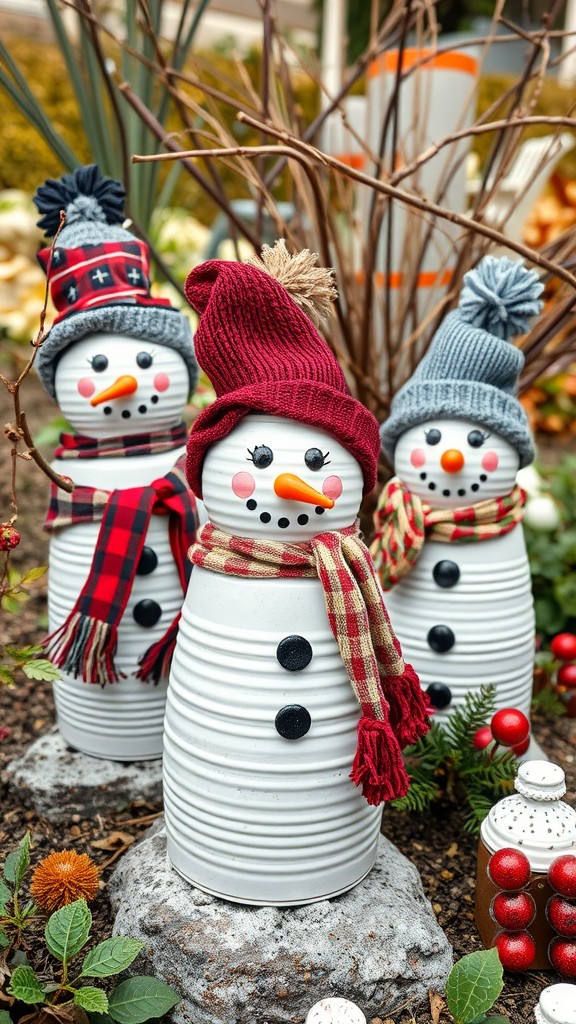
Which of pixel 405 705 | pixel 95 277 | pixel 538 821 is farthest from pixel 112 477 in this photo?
pixel 538 821

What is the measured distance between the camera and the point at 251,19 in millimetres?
9109

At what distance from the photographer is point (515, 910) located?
132 centimetres

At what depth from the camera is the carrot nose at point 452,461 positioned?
165 centimetres

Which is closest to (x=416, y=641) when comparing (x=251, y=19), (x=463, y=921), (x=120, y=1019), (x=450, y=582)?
(x=450, y=582)

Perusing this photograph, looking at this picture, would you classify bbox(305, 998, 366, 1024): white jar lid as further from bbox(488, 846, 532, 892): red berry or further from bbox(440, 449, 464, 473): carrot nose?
bbox(440, 449, 464, 473): carrot nose

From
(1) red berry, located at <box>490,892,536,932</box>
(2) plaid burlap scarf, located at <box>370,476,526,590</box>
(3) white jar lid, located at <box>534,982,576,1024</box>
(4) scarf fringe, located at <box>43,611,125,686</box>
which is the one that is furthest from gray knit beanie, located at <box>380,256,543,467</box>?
(3) white jar lid, located at <box>534,982,576,1024</box>

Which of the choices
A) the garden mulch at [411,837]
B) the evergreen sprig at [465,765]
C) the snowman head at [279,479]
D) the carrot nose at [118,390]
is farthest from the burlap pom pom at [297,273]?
the garden mulch at [411,837]

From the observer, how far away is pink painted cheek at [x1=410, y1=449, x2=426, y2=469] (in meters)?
1.72

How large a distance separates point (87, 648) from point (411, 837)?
0.70m

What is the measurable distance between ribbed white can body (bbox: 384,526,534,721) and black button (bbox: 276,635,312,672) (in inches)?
20.3

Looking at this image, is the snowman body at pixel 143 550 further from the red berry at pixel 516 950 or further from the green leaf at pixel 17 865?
the red berry at pixel 516 950

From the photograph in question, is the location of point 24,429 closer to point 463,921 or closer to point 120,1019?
point 120,1019

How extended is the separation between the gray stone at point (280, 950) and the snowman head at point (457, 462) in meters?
0.72

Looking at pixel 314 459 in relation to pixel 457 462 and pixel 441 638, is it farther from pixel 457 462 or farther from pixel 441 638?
pixel 441 638
